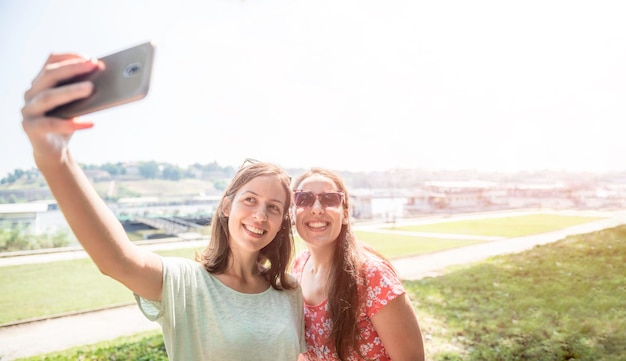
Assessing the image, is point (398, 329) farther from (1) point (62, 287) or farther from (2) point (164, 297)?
(1) point (62, 287)

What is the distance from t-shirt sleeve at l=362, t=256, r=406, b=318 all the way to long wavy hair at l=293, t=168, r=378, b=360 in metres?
0.04

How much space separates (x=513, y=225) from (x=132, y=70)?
25.3ft

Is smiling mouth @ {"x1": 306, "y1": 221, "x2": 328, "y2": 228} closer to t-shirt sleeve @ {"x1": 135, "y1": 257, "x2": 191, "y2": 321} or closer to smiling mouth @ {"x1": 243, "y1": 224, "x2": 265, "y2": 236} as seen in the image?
smiling mouth @ {"x1": 243, "y1": 224, "x2": 265, "y2": 236}

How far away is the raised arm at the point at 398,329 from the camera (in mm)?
1621

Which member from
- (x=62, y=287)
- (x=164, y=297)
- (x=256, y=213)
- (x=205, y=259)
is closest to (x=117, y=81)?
(x=164, y=297)

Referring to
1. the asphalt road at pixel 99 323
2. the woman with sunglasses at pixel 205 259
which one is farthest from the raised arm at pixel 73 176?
the asphalt road at pixel 99 323

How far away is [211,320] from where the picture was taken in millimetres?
1220

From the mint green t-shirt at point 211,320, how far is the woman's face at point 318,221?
0.54 meters

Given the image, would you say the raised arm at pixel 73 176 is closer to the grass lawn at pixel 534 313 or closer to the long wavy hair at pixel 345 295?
the long wavy hair at pixel 345 295

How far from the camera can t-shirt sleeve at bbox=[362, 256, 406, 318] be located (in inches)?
64.0

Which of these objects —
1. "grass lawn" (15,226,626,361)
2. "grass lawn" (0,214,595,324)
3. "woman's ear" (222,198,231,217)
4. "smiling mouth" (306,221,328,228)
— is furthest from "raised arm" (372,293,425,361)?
"grass lawn" (0,214,595,324)

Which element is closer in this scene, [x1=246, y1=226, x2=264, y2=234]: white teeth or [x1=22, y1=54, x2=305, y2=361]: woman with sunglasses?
[x1=22, y1=54, x2=305, y2=361]: woman with sunglasses

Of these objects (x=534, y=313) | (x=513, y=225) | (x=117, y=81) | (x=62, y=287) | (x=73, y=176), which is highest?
(x=117, y=81)

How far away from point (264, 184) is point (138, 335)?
4.49 metres
